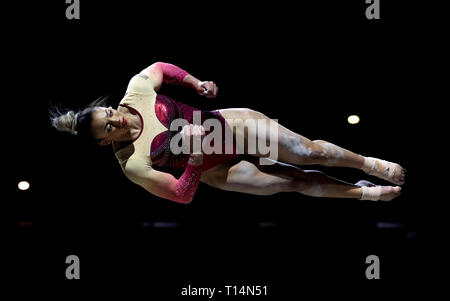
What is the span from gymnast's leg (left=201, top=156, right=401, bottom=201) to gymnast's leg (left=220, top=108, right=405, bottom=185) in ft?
0.28

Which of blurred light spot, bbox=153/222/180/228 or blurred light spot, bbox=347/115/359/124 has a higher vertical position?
blurred light spot, bbox=347/115/359/124

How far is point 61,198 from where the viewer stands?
10.7 ft

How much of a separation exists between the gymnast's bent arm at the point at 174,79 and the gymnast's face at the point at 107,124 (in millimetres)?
243

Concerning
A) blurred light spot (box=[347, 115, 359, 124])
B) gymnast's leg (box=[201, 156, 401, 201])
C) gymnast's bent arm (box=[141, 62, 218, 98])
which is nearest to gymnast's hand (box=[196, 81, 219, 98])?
gymnast's bent arm (box=[141, 62, 218, 98])

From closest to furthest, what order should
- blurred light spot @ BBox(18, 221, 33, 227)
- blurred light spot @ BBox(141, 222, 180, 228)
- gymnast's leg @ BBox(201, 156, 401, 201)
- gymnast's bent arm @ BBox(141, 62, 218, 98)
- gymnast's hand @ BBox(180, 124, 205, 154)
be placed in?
gymnast's hand @ BBox(180, 124, 205, 154), gymnast's bent arm @ BBox(141, 62, 218, 98), gymnast's leg @ BBox(201, 156, 401, 201), blurred light spot @ BBox(18, 221, 33, 227), blurred light spot @ BBox(141, 222, 180, 228)

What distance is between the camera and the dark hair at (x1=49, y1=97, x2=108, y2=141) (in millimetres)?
2031

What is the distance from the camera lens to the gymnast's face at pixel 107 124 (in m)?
2.02

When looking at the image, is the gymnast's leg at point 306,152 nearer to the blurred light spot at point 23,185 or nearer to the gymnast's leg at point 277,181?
the gymnast's leg at point 277,181

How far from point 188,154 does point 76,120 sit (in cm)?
46

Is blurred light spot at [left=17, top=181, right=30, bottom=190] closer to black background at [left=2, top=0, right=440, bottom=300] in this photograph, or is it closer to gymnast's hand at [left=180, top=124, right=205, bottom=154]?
black background at [left=2, top=0, right=440, bottom=300]

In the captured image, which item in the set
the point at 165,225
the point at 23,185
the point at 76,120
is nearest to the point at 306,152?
the point at 76,120

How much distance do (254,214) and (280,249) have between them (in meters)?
0.28

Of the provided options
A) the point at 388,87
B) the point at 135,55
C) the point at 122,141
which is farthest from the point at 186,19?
the point at 388,87

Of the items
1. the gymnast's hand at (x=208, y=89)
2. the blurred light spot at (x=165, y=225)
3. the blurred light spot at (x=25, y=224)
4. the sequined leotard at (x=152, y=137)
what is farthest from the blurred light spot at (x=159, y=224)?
the gymnast's hand at (x=208, y=89)
